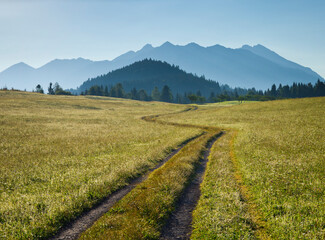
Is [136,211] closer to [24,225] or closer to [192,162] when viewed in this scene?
[24,225]

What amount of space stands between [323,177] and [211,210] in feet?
26.4

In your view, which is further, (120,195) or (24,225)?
(120,195)

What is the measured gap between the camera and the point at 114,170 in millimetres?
14750

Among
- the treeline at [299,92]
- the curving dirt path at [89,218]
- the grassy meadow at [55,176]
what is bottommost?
the curving dirt path at [89,218]

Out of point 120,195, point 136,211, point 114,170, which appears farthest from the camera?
point 114,170

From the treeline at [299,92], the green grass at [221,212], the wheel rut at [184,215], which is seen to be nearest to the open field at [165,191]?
the green grass at [221,212]

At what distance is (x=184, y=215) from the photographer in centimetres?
969

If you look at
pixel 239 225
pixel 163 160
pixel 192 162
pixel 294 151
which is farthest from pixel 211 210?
pixel 294 151

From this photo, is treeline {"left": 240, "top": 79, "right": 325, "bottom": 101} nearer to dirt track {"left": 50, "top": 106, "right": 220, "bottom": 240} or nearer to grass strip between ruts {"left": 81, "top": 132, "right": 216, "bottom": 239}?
grass strip between ruts {"left": 81, "top": 132, "right": 216, "bottom": 239}

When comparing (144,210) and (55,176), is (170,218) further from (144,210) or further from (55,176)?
(55,176)

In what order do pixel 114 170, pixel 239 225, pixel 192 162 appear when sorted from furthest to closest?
pixel 192 162 → pixel 114 170 → pixel 239 225

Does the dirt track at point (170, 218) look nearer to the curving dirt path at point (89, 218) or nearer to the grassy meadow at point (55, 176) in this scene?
the curving dirt path at point (89, 218)

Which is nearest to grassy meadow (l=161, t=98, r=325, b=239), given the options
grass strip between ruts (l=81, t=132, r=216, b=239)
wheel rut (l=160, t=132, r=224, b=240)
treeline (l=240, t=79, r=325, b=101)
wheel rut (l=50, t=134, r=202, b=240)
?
wheel rut (l=160, t=132, r=224, b=240)

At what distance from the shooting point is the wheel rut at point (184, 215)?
8316 mm
